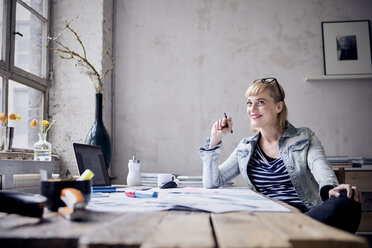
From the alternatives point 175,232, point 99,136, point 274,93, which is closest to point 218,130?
point 274,93

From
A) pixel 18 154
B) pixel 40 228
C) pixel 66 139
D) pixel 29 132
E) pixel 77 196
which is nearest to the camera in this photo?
pixel 40 228

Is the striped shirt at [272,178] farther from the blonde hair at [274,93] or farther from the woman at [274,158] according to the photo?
the blonde hair at [274,93]

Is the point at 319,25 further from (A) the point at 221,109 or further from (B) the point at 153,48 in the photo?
(B) the point at 153,48

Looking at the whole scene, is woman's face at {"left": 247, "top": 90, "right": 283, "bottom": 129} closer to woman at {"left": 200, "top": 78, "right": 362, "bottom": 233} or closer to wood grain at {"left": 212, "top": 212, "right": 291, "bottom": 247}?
woman at {"left": 200, "top": 78, "right": 362, "bottom": 233}

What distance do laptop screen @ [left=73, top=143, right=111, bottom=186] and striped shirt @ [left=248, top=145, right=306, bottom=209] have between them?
2.74 ft


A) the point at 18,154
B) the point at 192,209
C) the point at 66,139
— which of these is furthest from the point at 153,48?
the point at 192,209

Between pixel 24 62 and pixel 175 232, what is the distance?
2542mm

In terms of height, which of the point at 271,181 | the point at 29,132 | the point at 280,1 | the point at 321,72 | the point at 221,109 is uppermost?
the point at 280,1

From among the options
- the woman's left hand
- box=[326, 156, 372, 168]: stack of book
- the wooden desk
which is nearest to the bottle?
the woman's left hand

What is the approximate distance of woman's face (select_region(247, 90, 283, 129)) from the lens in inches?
78.7

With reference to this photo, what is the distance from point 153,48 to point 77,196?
2.67 meters

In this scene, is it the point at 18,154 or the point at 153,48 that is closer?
the point at 18,154

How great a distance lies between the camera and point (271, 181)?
1.86 meters

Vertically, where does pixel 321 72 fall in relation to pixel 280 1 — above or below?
below
